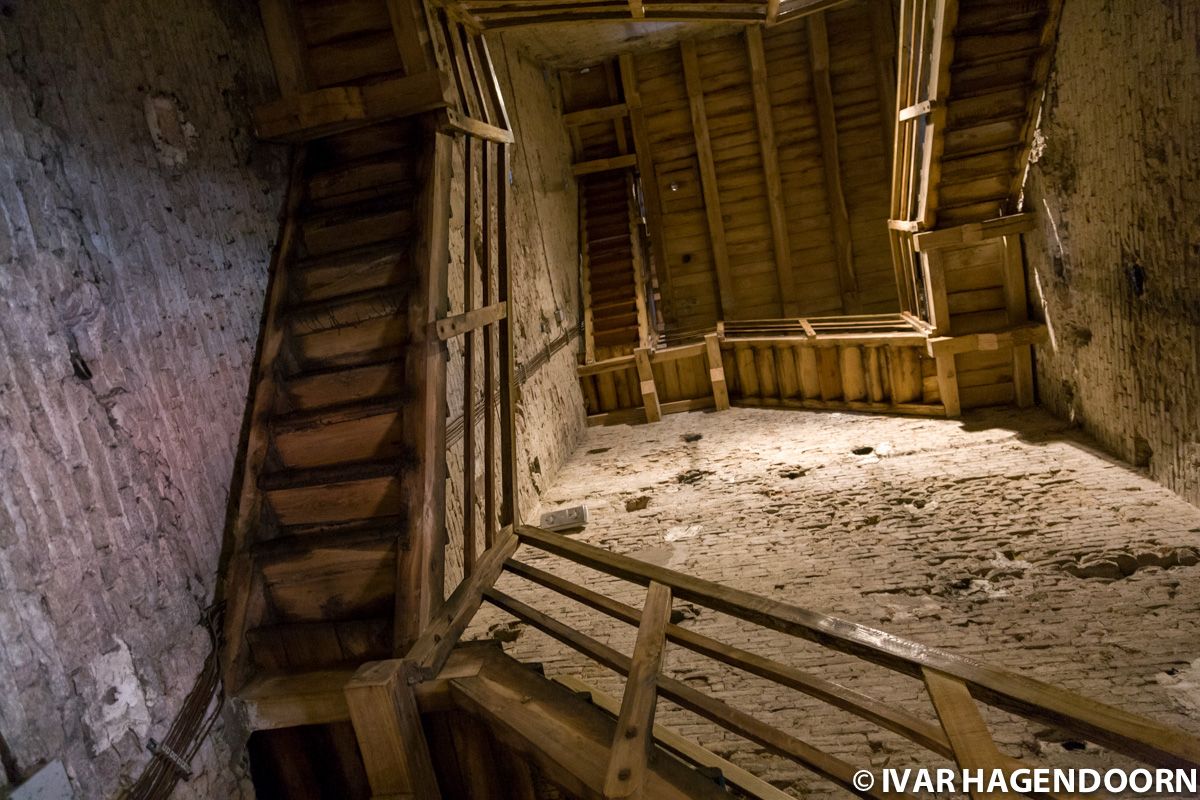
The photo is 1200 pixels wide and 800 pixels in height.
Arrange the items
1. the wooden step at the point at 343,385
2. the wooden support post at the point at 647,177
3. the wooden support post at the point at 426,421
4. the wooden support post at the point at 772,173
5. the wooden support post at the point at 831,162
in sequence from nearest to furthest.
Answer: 1. the wooden support post at the point at 426,421
2. the wooden step at the point at 343,385
3. the wooden support post at the point at 831,162
4. the wooden support post at the point at 772,173
5. the wooden support post at the point at 647,177

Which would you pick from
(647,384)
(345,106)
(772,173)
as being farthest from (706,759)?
(772,173)

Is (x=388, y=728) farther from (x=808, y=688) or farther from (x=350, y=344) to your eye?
(x=350, y=344)

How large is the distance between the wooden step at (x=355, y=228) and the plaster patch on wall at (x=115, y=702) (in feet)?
7.83

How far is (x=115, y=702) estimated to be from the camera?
8.32ft

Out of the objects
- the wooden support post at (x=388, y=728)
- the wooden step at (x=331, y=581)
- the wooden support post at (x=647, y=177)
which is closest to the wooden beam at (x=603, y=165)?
the wooden support post at (x=647, y=177)

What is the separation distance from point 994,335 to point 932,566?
11.6 ft

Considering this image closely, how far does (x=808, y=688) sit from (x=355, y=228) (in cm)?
345

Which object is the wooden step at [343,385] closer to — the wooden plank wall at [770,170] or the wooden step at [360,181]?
the wooden step at [360,181]

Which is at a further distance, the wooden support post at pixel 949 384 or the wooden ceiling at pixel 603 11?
the wooden support post at pixel 949 384

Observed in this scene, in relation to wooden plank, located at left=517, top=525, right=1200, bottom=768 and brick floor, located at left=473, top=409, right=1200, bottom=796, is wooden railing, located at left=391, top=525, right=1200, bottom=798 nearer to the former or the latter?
wooden plank, located at left=517, top=525, right=1200, bottom=768

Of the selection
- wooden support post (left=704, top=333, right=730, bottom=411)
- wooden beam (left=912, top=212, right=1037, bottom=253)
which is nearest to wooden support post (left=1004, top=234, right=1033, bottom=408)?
wooden beam (left=912, top=212, right=1037, bottom=253)

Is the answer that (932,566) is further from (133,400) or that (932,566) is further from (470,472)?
(133,400)

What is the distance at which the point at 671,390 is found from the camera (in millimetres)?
9852

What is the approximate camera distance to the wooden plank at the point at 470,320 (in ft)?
12.4
